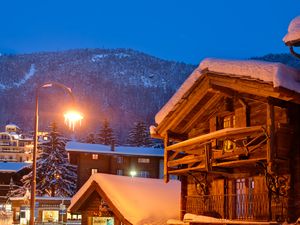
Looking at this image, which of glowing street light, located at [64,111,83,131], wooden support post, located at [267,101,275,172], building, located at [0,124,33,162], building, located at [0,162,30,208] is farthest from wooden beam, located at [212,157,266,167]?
building, located at [0,124,33,162]

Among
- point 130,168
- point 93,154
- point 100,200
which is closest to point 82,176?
point 93,154

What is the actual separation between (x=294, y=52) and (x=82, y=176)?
51.2m

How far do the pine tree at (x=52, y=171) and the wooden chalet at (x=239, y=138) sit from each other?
1931 inches

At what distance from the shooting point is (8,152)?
17612cm

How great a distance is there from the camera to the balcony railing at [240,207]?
14422 mm

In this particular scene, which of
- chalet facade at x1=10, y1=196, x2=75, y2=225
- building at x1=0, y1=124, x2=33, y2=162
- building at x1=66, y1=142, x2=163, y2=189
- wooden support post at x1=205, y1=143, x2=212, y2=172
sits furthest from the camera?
building at x1=0, y1=124, x2=33, y2=162

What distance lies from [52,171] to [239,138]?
5406 cm

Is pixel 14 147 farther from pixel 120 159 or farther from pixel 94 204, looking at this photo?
pixel 94 204

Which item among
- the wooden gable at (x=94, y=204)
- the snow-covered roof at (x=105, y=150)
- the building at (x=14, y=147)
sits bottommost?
the wooden gable at (x=94, y=204)

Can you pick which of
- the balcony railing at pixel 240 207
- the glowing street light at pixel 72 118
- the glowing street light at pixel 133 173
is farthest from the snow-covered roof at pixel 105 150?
the glowing street light at pixel 72 118

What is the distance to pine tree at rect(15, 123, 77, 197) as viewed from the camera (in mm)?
66625

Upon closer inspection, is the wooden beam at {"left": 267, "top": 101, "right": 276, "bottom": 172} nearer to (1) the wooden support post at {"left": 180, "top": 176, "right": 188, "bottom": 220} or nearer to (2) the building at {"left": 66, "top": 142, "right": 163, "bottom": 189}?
(1) the wooden support post at {"left": 180, "top": 176, "right": 188, "bottom": 220}

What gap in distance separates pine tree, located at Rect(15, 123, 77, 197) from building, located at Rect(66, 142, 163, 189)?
352cm

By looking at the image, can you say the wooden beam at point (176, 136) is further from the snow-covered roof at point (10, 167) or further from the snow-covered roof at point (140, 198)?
the snow-covered roof at point (10, 167)
